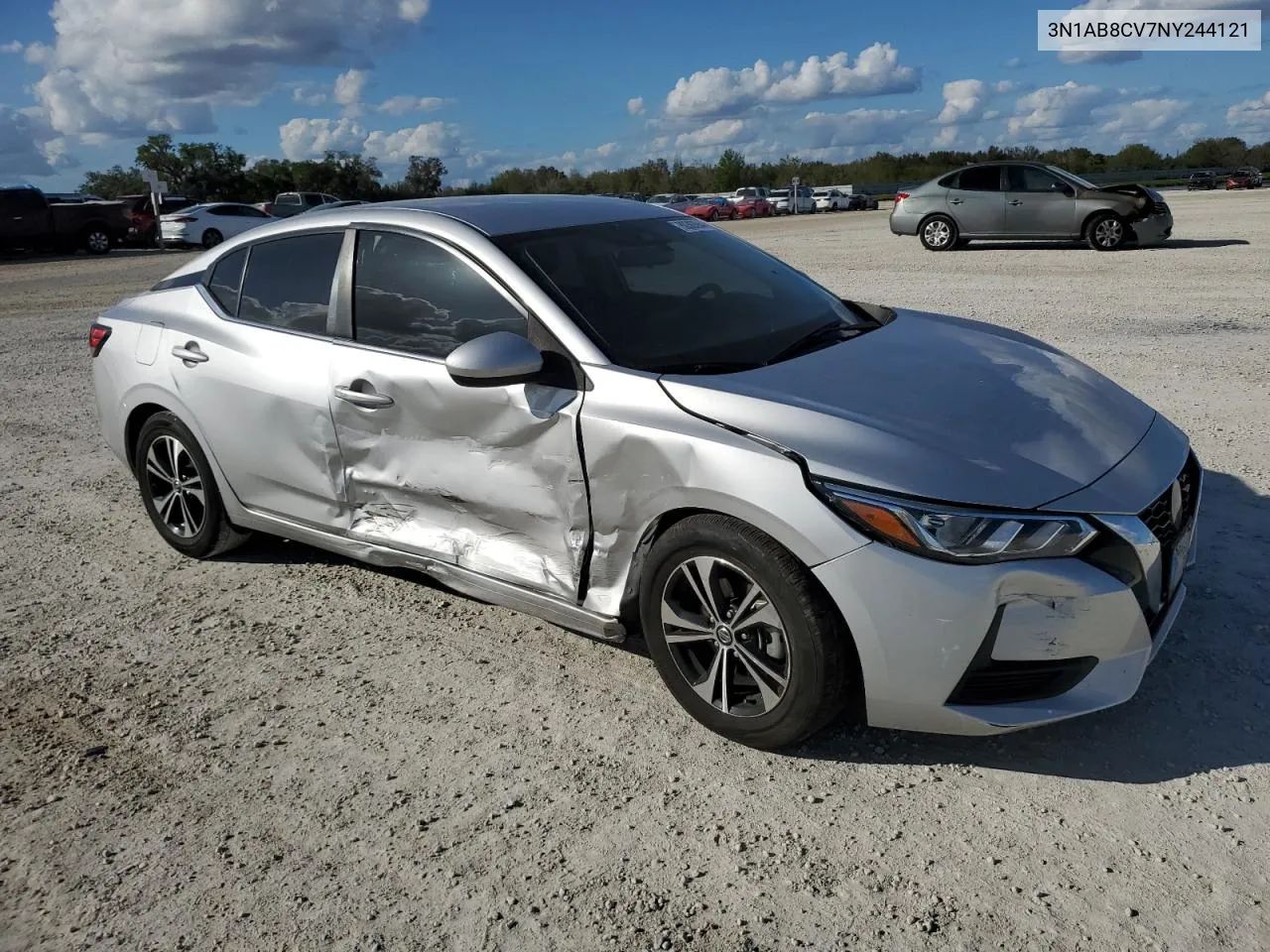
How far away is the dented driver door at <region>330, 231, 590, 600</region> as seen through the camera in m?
3.64

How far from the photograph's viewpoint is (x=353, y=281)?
14.2ft

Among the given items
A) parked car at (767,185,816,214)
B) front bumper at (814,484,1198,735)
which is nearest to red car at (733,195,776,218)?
parked car at (767,185,816,214)

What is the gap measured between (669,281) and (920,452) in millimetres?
1478

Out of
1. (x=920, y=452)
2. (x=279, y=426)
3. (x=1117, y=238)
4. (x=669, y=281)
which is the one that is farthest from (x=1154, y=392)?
(x=1117, y=238)

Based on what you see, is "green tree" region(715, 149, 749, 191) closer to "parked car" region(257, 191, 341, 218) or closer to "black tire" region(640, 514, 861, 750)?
"parked car" region(257, 191, 341, 218)

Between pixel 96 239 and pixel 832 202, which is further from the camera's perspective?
pixel 832 202

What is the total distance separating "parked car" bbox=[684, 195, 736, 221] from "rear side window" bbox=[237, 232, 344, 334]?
4490cm

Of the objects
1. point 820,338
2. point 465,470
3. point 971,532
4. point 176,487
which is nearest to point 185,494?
point 176,487

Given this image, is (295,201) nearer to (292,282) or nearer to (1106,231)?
(1106,231)

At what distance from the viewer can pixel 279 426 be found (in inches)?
176

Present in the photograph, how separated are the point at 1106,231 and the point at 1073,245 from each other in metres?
1.96

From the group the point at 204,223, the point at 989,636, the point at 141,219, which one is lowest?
the point at 989,636

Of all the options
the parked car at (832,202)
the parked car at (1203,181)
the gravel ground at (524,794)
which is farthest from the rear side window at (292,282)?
the parked car at (1203,181)

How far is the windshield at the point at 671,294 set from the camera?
371 cm
